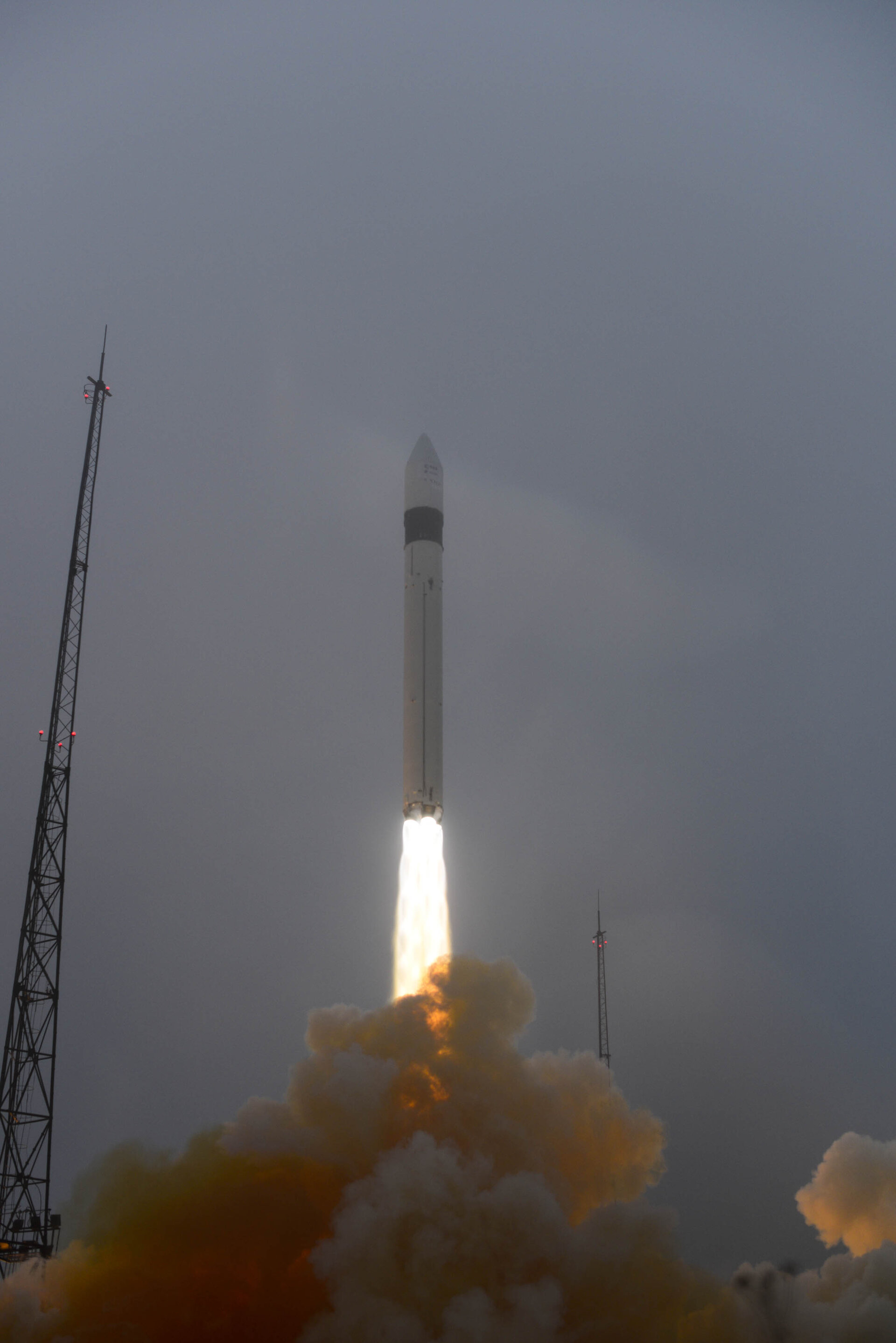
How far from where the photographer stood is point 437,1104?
3047cm

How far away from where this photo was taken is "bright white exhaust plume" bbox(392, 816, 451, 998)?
36.1 m

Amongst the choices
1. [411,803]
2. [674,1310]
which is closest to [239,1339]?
[674,1310]

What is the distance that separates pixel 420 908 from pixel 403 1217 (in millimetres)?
10904

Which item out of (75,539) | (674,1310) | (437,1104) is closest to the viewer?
(674,1310)

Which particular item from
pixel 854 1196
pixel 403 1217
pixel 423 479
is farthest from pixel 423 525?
pixel 854 1196

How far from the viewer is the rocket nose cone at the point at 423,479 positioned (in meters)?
39.3

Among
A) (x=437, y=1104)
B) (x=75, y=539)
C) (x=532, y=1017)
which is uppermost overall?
(x=75, y=539)

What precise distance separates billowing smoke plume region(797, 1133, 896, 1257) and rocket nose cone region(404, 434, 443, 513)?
23.3 meters

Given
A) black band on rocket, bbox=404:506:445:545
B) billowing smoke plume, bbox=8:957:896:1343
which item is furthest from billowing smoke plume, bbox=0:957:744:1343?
black band on rocket, bbox=404:506:445:545

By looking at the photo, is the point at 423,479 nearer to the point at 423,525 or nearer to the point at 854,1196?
the point at 423,525

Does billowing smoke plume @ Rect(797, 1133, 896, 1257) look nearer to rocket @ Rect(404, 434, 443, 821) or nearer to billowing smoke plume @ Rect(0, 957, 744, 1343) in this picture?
billowing smoke plume @ Rect(0, 957, 744, 1343)

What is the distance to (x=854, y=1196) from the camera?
3644 cm

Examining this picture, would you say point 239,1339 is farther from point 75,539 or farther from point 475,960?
point 75,539

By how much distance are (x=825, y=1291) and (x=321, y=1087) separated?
47.0 ft
